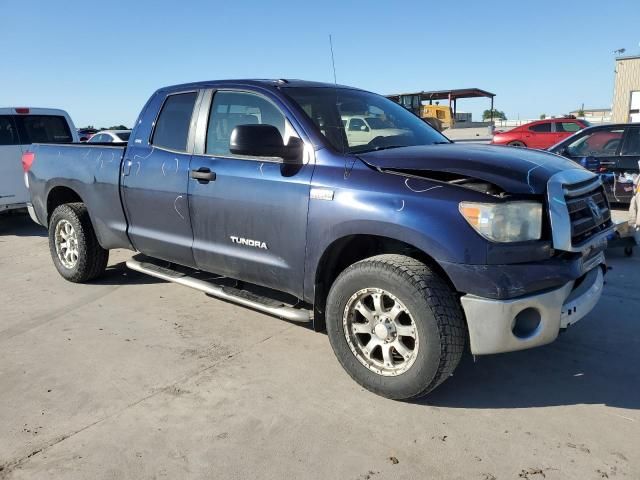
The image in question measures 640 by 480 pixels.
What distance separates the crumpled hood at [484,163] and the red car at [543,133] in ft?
50.8

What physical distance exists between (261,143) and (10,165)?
7093 millimetres

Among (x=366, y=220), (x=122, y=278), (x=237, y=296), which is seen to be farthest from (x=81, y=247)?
(x=366, y=220)

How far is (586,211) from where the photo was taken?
321cm

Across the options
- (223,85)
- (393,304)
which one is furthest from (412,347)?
(223,85)

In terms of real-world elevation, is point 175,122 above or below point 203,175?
above

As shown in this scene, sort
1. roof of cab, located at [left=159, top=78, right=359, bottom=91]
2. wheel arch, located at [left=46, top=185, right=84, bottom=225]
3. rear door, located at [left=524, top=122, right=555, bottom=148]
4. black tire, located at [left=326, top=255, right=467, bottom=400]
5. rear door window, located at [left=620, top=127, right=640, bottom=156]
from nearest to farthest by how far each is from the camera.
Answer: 1. black tire, located at [left=326, top=255, right=467, bottom=400]
2. roof of cab, located at [left=159, top=78, right=359, bottom=91]
3. wheel arch, located at [left=46, top=185, right=84, bottom=225]
4. rear door window, located at [left=620, top=127, right=640, bottom=156]
5. rear door, located at [left=524, top=122, right=555, bottom=148]

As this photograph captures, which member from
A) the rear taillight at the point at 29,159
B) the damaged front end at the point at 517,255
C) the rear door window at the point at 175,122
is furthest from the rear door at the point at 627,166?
the rear taillight at the point at 29,159

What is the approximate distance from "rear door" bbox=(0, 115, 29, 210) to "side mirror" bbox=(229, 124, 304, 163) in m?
6.83

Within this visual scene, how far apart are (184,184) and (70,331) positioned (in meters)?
1.55

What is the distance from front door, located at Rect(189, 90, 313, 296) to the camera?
3.50m

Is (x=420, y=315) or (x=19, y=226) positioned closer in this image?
(x=420, y=315)

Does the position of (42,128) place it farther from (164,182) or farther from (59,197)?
(164,182)

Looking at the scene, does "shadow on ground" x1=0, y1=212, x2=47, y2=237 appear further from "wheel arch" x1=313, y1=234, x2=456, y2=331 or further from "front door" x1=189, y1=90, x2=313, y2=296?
"wheel arch" x1=313, y1=234, x2=456, y2=331

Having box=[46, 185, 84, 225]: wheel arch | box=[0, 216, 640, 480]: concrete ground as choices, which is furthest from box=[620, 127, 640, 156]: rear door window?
box=[46, 185, 84, 225]: wheel arch
